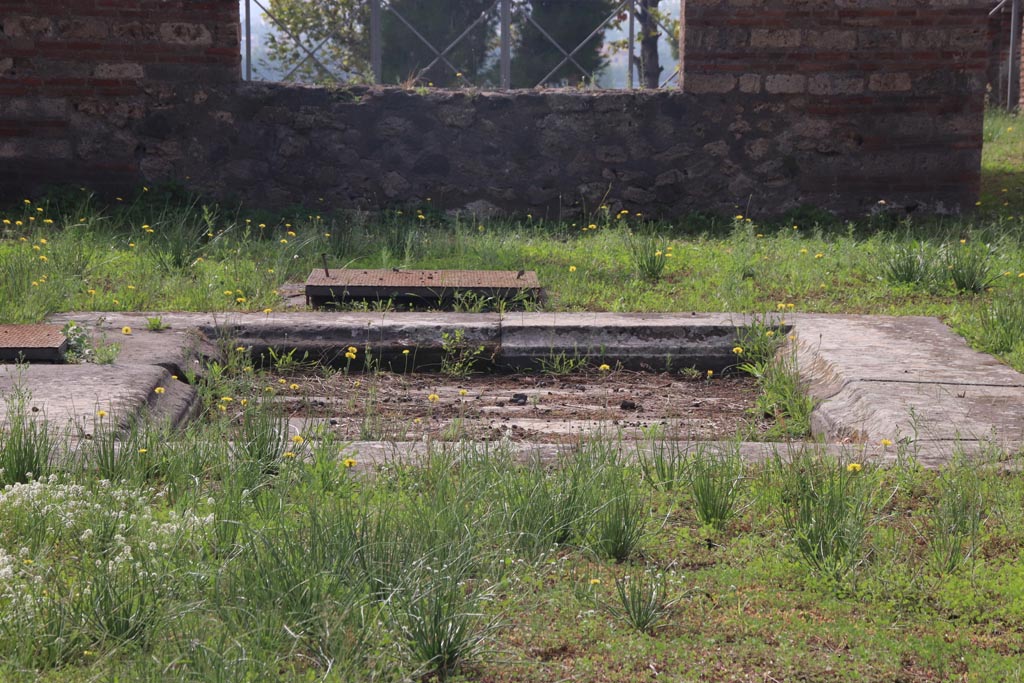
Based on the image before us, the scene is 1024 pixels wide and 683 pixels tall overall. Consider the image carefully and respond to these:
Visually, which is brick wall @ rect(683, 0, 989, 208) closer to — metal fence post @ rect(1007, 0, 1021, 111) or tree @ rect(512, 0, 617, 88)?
metal fence post @ rect(1007, 0, 1021, 111)

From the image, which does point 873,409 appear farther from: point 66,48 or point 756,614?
point 66,48

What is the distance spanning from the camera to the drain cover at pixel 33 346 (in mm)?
4629

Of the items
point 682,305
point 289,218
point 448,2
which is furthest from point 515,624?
point 448,2

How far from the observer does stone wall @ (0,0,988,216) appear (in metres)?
8.53

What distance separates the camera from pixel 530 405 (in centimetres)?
483

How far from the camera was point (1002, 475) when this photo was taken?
11.0 ft

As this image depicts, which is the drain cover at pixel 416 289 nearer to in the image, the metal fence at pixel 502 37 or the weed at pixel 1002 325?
the weed at pixel 1002 325

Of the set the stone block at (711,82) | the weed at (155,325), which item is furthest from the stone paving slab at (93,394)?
the stone block at (711,82)

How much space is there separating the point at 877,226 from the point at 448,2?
16109mm

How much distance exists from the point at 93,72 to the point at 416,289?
13.4ft

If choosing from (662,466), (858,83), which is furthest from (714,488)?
(858,83)

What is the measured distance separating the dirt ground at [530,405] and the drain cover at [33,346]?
95cm

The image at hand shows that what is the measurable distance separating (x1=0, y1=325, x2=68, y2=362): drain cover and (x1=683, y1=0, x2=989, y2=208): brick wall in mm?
5494

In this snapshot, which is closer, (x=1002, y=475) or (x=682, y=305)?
(x=1002, y=475)
